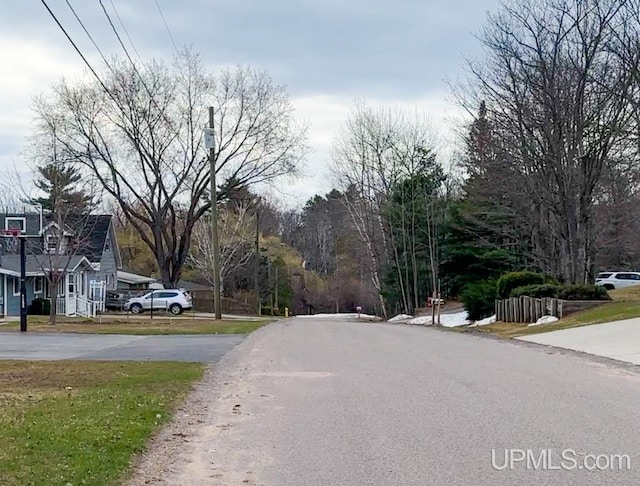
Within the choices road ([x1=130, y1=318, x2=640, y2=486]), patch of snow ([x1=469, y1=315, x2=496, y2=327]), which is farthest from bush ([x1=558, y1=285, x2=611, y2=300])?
road ([x1=130, y1=318, x2=640, y2=486])

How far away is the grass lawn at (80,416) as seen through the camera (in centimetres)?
754

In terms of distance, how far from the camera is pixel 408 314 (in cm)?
5634

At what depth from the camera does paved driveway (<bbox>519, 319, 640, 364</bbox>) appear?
60.0 feet

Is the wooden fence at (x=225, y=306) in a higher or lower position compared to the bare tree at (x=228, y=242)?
lower

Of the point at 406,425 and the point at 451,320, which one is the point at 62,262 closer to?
the point at 451,320

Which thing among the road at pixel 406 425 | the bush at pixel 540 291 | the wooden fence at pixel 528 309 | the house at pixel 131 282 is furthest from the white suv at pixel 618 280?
the road at pixel 406 425

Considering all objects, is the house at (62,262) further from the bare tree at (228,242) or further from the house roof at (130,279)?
the bare tree at (228,242)

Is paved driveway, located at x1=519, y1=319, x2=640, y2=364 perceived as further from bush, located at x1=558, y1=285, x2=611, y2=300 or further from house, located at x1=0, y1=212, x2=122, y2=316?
house, located at x1=0, y1=212, x2=122, y2=316

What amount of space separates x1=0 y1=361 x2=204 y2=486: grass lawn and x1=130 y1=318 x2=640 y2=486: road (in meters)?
0.36

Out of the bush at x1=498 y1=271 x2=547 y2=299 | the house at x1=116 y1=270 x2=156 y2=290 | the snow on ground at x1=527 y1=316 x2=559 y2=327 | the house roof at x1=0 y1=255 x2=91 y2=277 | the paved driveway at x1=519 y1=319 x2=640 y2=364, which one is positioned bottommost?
the paved driveway at x1=519 y1=319 x2=640 y2=364

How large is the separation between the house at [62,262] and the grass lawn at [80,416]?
20903mm

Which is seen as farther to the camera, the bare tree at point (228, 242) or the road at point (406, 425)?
the bare tree at point (228, 242)

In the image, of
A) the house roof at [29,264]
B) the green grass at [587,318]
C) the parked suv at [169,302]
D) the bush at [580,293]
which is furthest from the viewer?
the parked suv at [169,302]

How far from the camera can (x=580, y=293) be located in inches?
1213
